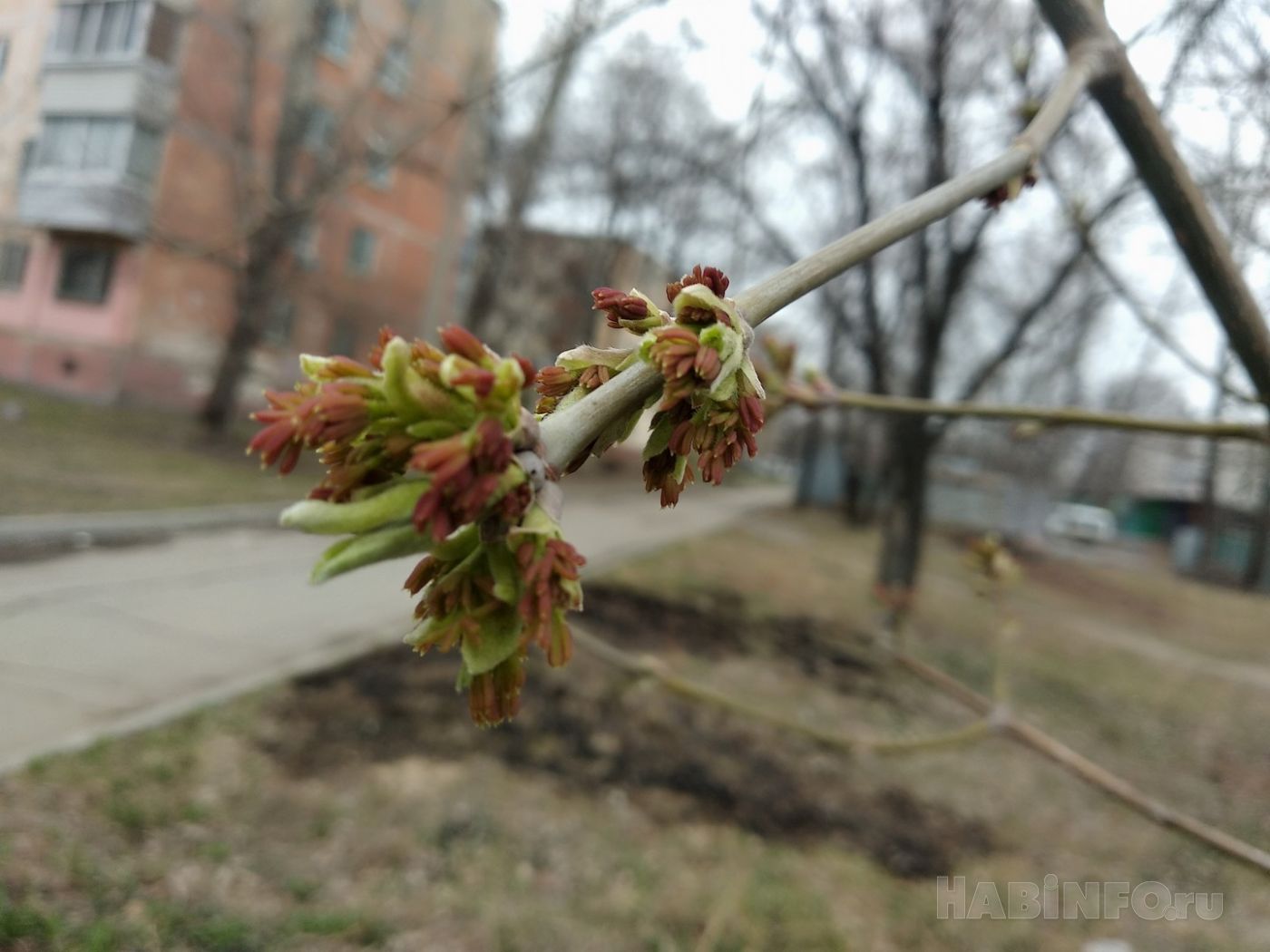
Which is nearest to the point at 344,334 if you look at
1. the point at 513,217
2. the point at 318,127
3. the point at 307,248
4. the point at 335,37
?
the point at 307,248

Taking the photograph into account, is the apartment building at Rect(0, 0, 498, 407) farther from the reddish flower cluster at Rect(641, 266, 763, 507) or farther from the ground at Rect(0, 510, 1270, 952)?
the ground at Rect(0, 510, 1270, 952)

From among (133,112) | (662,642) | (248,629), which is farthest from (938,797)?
(133,112)

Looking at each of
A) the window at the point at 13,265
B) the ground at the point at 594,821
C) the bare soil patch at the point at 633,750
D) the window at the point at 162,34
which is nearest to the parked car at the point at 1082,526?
the ground at the point at 594,821

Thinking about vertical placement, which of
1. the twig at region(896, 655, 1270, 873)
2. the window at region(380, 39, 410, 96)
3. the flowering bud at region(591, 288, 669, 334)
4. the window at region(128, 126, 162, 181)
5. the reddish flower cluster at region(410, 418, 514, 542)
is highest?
the window at region(128, 126, 162, 181)

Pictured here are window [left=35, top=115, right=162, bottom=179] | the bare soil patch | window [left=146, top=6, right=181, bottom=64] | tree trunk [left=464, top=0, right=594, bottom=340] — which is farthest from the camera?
tree trunk [left=464, top=0, right=594, bottom=340]

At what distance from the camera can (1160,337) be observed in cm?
244

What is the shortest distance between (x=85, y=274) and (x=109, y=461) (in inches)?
123

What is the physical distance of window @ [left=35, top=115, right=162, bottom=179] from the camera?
4.91 meters

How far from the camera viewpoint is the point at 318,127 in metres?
14.8

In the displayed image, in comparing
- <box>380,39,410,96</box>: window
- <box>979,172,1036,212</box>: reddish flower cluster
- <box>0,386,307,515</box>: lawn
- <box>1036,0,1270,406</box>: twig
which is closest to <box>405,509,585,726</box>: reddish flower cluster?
<box>979,172,1036,212</box>: reddish flower cluster

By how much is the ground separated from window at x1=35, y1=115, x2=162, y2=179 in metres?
3.62

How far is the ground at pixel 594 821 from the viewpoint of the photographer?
3.84 meters

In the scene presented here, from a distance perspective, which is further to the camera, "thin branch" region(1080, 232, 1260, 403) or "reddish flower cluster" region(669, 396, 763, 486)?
"thin branch" region(1080, 232, 1260, 403)

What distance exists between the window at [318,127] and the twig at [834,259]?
15.0 meters
